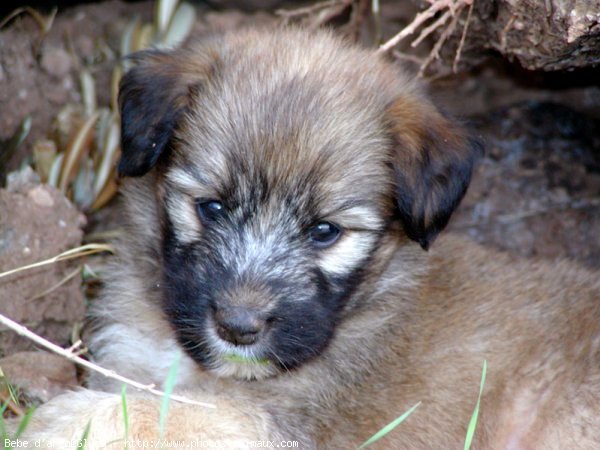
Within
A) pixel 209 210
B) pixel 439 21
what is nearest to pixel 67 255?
pixel 209 210

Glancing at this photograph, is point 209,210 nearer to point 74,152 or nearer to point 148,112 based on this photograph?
point 148,112

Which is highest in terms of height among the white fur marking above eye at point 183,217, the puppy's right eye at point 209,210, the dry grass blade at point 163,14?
the puppy's right eye at point 209,210

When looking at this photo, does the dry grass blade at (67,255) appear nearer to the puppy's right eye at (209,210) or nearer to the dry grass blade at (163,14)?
the puppy's right eye at (209,210)

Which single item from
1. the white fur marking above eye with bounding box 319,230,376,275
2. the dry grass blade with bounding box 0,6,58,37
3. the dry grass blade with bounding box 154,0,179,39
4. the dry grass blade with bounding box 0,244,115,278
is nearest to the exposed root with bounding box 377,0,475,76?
the white fur marking above eye with bounding box 319,230,376,275

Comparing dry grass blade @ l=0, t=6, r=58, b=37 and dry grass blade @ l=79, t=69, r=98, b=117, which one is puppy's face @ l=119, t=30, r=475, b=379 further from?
dry grass blade @ l=0, t=6, r=58, b=37

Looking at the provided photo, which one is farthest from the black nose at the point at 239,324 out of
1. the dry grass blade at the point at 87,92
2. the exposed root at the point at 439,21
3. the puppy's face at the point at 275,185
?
the dry grass blade at the point at 87,92

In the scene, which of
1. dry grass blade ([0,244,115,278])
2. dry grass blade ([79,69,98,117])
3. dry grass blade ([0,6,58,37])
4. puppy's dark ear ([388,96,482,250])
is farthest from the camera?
dry grass blade ([79,69,98,117])

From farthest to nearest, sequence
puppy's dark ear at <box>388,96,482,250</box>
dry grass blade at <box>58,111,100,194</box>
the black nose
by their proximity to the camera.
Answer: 1. dry grass blade at <box>58,111,100,194</box>
2. puppy's dark ear at <box>388,96,482,250</box>
3. the black nose

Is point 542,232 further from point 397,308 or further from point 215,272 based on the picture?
point 215,272

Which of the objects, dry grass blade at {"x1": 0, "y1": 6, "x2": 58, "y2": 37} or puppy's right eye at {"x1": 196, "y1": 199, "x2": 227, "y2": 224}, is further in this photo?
dry grass blade at {"x1": 0, "y1": 6, "x2": 58, "y2": 37}
